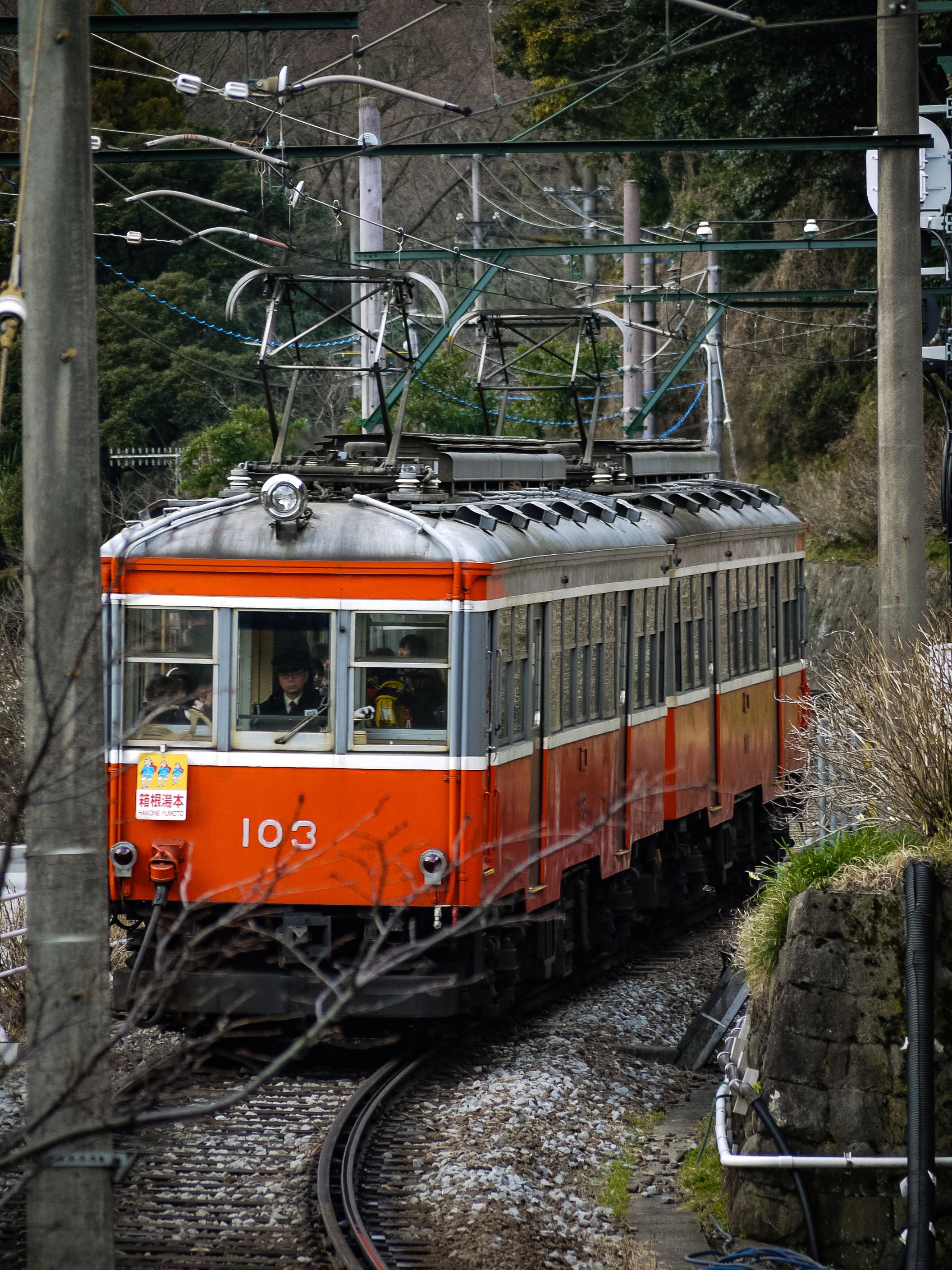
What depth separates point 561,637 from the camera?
12438 millimetres

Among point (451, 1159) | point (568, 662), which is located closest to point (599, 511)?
point (568, 662)

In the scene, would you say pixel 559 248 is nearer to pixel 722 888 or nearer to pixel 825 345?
pixel 722 888

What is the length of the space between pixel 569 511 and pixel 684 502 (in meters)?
2.95

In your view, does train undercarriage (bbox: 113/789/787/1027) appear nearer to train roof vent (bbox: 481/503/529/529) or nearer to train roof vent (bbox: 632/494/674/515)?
train roof vent (bbox: 481/503/529/529)

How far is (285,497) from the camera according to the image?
10969 millimetres

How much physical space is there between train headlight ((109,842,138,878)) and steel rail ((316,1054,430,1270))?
176cm

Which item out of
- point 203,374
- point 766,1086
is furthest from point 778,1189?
point 203,374

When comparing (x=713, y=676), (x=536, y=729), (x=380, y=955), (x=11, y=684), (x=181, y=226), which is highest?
(x=181, y=226)

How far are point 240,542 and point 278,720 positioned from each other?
103 cm

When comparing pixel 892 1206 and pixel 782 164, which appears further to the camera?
pixel 782 164

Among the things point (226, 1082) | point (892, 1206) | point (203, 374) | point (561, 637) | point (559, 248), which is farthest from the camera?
point (203, 374)

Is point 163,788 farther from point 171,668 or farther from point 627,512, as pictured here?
point 627,512

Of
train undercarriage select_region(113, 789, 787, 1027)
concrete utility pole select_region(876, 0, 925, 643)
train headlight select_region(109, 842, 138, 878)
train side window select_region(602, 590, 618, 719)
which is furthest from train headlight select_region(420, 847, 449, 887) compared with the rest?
concrete utility pole select_region(876, 0, 925, 643)

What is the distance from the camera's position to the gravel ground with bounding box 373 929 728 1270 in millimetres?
8258
